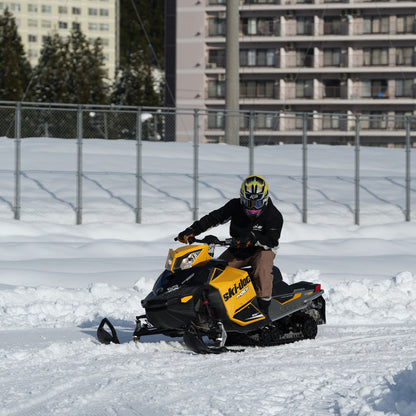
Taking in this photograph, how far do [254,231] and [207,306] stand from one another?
2.99 feet

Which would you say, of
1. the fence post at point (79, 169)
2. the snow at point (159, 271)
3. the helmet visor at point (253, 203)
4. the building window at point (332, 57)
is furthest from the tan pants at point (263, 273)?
the building window at point (332, 57)

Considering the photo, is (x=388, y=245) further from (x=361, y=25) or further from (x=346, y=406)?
(x=361, y=25)

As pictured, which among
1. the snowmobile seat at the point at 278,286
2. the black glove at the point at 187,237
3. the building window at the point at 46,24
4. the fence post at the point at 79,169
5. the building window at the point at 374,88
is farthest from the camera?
the building window at the point at 46,24

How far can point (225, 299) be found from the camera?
818cm

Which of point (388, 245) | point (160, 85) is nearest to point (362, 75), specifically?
point (160, 85)

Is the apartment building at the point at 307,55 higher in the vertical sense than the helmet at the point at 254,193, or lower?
higher

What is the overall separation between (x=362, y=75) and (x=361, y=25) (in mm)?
3524

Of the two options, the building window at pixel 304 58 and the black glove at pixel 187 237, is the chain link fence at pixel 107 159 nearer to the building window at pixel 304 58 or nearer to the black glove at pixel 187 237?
the black glove at pixel 187 237

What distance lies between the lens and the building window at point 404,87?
2484 inches

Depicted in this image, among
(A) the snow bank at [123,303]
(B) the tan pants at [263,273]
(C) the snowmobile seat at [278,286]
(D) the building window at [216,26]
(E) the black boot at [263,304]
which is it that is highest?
(D) the building window at [216,26]

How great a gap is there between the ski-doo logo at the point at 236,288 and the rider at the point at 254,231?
0.15 metres

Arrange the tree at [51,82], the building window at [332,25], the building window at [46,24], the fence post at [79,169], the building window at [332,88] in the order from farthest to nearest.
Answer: the building window at [46,24] < the tree at [51,82] < the building window at [332,25] < the building window at [332,88] < the fence post at [79,169]

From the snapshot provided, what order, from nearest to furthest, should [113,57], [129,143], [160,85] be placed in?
1. [129,143]
2. [160,85]
3. [113,57]

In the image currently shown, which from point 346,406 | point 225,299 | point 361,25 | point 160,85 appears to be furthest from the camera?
point 160,85
